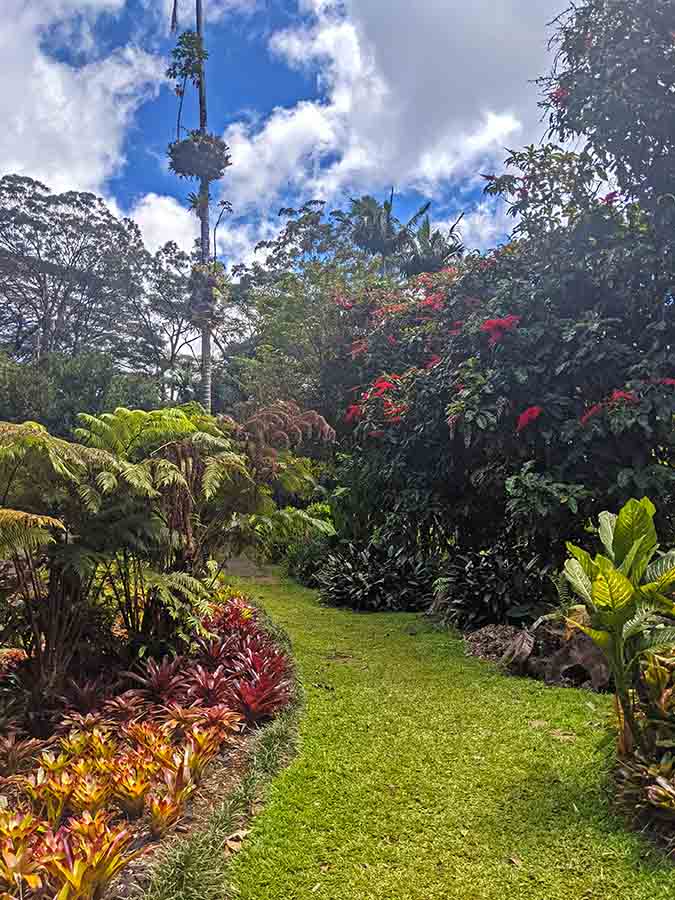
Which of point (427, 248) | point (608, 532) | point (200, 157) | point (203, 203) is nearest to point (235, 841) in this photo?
point (608, 532)

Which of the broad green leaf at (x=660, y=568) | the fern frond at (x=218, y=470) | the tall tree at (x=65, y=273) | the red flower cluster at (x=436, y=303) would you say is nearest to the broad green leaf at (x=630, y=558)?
the broad green leaf at (x=660, y=568)

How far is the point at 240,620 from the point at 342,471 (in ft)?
12.1

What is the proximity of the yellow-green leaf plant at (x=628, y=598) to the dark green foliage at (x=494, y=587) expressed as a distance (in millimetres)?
2978

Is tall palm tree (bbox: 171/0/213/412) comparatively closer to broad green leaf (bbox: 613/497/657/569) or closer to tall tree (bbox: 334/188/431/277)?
tall tree (bbox: 334/188/431/277)

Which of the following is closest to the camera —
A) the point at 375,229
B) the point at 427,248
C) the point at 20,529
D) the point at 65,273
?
the point at 20,529

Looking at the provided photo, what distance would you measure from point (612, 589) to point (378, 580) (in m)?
5.85

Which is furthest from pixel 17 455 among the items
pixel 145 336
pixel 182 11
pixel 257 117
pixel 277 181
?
pixel 145 336

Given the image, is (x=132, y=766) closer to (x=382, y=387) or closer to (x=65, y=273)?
(x=382, y=387)

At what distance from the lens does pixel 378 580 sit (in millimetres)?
8344

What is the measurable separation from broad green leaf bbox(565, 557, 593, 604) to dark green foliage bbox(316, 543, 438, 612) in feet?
16.4

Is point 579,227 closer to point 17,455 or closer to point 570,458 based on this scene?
point 570,458

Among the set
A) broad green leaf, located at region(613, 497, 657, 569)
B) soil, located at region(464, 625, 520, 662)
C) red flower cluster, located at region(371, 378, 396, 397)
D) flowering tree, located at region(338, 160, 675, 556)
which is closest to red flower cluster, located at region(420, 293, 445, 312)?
flowering tree, located at region(338, 160, 675, 556)

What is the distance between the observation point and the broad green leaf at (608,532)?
3.02 m

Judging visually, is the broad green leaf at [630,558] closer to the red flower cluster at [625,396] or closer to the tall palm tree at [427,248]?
the red flower cluster at [625,396]
